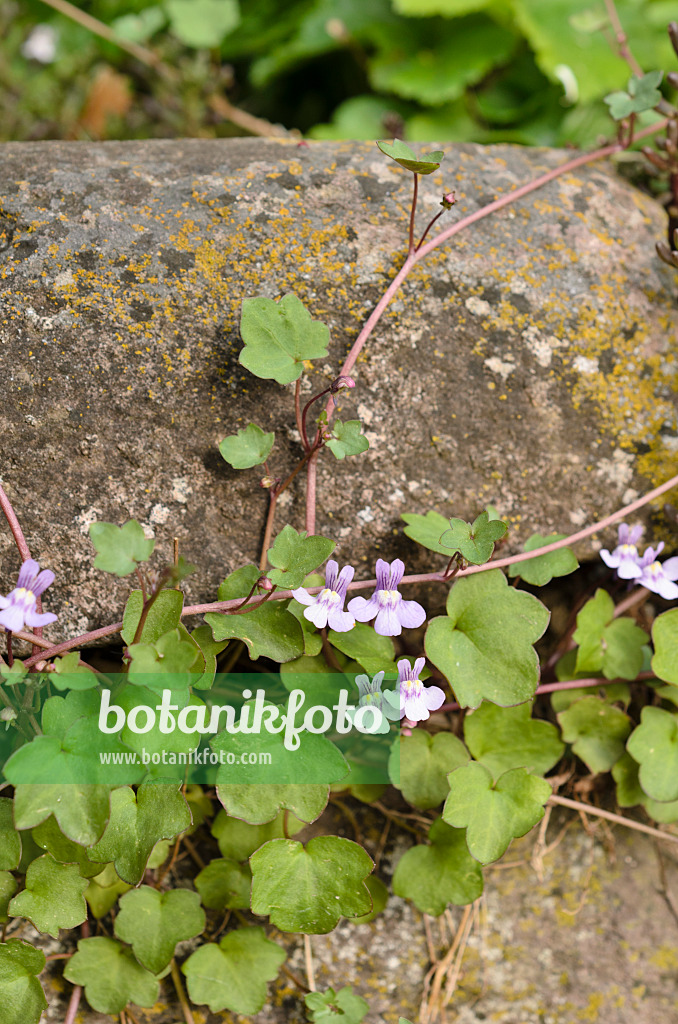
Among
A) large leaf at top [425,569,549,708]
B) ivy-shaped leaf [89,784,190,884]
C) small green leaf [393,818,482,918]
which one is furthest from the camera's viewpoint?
small green leaf [393,818,482,918]

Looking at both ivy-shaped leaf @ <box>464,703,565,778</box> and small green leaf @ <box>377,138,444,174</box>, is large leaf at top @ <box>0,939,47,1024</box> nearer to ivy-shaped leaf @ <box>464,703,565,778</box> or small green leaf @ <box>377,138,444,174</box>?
ivy-shaped leaf @ <box>464,703,565,778</box>

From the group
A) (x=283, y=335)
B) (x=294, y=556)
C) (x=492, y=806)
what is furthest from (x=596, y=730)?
(x=283, y=335)

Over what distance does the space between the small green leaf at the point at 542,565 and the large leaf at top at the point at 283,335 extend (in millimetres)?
577

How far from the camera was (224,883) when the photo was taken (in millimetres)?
1506

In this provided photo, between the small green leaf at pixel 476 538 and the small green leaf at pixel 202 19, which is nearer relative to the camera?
the small green leaf at pixel 476 538

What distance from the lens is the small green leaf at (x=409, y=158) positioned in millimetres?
1375

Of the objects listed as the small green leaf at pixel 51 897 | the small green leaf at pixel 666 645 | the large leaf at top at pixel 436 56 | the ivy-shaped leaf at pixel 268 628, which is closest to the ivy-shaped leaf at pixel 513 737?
the small green leaf at pixel 666 645

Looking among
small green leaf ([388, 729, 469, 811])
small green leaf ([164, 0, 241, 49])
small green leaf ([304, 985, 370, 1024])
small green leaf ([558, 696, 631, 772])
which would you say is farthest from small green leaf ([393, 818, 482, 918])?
small green leaf ([164, 0, 241, 49])

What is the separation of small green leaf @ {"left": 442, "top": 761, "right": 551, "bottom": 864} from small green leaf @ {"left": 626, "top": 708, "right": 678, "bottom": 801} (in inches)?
9.4

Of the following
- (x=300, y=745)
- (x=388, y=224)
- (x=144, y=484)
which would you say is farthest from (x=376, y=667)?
(x=388, y=224)

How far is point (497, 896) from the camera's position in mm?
1688

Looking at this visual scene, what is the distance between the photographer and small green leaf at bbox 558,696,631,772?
1622mm

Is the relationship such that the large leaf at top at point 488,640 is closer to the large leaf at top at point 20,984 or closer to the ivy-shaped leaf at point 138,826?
the ivy-shaped leaf at point 138,826

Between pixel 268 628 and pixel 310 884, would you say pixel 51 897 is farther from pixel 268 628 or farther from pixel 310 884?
pixel 268 628
